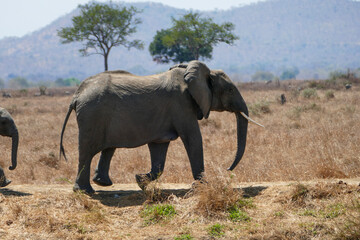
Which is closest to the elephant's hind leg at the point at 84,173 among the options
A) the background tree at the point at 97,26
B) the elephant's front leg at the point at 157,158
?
the elephant's front leg at the point at 157,158

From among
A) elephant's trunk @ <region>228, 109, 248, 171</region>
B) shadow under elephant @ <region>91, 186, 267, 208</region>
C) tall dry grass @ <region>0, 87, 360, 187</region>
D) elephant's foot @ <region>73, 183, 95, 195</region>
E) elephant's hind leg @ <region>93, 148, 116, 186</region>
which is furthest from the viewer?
tall dry grass @ <region>0, 87, 360, 187</region>

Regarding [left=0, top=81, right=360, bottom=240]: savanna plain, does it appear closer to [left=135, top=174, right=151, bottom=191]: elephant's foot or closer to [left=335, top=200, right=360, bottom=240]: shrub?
[left=335, top=200, right=360, bottom=240]: shrub

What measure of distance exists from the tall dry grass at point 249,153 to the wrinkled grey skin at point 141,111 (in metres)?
0.61

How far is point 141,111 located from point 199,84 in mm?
1058

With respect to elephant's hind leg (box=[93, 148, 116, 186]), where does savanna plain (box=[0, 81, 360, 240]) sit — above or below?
below

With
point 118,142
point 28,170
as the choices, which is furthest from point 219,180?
point 28,170

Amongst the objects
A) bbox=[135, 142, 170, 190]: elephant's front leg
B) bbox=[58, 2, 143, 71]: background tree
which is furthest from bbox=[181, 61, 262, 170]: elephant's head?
bbox=[58, 2, 143, 71]: background tree

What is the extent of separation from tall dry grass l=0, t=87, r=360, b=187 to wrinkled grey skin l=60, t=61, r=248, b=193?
0.61 m

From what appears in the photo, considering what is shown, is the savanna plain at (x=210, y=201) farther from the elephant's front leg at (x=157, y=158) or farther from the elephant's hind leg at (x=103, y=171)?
the elephant's front leg at (x=157, y=158)

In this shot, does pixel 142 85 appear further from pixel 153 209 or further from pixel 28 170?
pixel 28 170

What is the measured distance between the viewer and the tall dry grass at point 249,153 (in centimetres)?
937

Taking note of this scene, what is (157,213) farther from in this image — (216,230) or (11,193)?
(11,193)

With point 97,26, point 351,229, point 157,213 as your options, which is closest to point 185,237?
point 157,213

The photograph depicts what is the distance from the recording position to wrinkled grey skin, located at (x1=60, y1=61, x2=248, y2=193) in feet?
24.7
